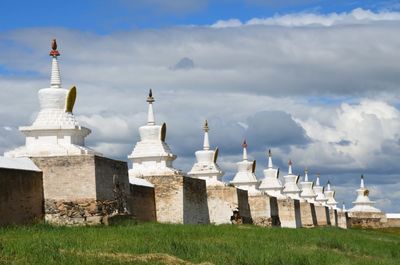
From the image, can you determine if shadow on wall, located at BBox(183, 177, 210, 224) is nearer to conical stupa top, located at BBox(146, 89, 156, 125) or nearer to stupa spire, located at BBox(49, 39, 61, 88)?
conical stupa top, located at BBox(146, 89, 156, 125)

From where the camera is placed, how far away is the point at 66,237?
19.3 m

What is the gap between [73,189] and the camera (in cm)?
2475

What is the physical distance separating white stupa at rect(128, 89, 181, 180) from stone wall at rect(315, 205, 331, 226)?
3699 cm

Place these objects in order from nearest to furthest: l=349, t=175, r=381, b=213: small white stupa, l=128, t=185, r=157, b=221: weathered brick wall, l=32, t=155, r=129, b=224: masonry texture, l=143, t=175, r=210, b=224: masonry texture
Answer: l=32, t=155, r=129, b=224: masonry texture < l=128, t=185, r=157, b=221: weathered brick wall < l=143, t=175, r=210, b=224: masonry texture < l=349, t=175, r=381, b=213: small white stupa

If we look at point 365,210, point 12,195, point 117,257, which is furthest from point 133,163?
point 365,210

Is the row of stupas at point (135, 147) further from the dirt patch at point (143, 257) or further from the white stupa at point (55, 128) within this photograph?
the dirt patch at point (143, 257)

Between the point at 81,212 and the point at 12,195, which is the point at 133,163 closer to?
the point at 81,212

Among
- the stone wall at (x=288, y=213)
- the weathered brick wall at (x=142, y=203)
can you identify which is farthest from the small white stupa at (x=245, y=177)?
the weathered brick wall at (x=142, y=203)

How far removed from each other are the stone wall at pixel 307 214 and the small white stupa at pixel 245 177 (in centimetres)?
1333

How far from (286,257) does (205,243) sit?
9.28 ft

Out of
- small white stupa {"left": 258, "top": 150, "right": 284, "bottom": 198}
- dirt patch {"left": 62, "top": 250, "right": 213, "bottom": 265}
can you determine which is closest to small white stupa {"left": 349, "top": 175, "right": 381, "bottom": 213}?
small white stupa {"left": 258, "top": 150, "right": 284, "bottom": 198}

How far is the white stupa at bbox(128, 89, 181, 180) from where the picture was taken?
3466 cm

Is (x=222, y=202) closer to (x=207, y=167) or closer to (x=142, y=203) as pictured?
(x=207, y=167)

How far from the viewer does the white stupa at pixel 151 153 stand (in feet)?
114
